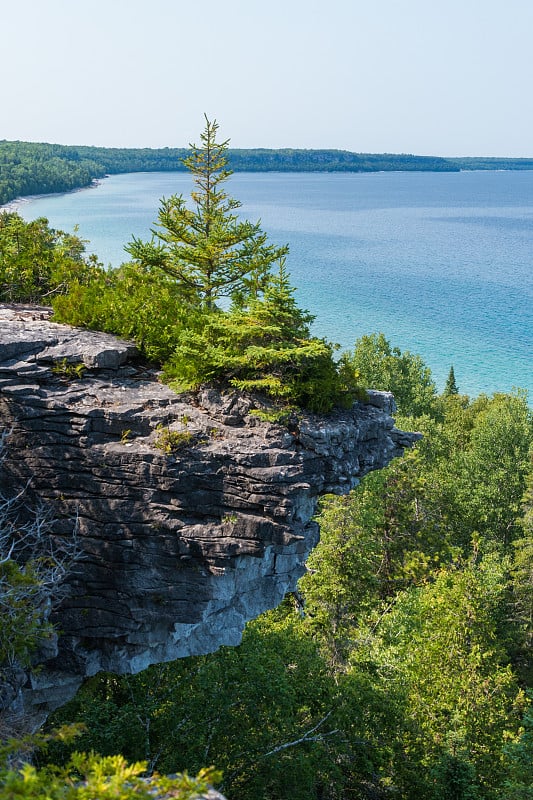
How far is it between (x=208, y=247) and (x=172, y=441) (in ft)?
13.8

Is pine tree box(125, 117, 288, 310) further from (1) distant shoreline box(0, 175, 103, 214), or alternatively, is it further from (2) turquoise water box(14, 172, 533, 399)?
(1) distant shoreline box(0, 175, 103, 214)

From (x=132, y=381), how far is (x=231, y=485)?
282cm

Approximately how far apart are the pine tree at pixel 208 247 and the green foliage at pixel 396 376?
768 inches

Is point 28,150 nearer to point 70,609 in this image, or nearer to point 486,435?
point 486,435

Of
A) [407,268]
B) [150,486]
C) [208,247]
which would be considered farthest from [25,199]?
[150,486]

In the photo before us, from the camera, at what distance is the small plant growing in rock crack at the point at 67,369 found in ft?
36.2

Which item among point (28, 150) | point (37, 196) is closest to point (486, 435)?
point (37, 196)

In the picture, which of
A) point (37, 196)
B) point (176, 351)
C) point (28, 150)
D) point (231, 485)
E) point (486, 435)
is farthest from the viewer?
point (28, 150)

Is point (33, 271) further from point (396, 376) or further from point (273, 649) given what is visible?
point (396, 376)

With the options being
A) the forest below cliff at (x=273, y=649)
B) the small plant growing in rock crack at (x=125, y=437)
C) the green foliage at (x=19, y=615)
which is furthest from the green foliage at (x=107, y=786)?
the small plant growing in rock crack at (x=125, y=437)

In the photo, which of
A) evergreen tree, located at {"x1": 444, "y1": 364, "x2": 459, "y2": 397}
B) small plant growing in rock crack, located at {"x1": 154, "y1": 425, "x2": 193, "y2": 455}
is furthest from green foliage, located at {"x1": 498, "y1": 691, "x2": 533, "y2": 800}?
evergreen tree, located at {"x1": 444, "y1": 364, "x2": 459, "y2": 397}

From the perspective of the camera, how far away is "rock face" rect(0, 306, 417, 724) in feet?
34.2

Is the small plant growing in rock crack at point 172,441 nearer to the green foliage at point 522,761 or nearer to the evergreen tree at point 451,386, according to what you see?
the green foliage at point 522,761

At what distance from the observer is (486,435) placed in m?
31.1
